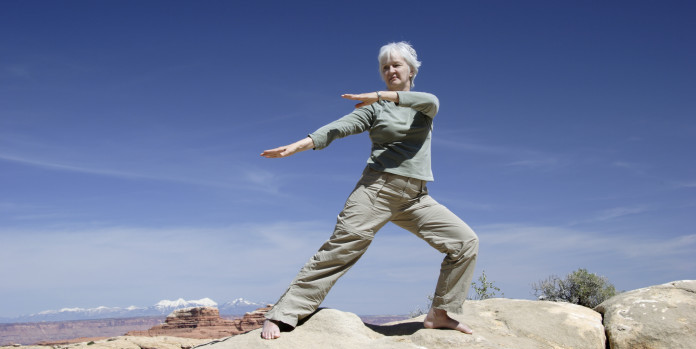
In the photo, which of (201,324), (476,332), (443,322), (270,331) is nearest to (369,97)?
(270,331)

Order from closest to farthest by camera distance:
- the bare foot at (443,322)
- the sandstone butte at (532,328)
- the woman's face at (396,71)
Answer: the sandstone butte at (532,328), the woman's face at (396,71), the bare foot at (443,322)

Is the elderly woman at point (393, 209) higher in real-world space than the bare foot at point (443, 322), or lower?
higher

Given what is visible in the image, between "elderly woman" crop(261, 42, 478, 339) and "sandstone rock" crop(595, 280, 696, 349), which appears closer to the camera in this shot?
"elderly woman" crop(261, 42, 478, 339)

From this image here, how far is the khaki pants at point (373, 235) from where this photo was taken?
5.01 meters

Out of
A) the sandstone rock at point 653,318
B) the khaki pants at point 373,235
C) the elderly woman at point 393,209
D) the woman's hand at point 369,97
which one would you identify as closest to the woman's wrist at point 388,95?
the woman's hand at point 369,97

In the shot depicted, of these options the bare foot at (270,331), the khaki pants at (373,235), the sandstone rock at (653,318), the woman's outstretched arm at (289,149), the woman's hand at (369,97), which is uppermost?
the woman's hand at (369,97)

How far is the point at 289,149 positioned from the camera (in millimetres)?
4484

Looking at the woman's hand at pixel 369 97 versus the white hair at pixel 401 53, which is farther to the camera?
the white hair at pixel 401 53

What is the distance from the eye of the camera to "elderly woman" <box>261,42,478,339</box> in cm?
499

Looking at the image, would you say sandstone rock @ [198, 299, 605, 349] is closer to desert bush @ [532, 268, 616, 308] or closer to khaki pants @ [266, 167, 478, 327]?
khaki pants @ [266, 167, 478, 327]

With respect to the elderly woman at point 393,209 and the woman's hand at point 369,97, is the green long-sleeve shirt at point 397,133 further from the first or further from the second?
the woman's hand at point 369,97

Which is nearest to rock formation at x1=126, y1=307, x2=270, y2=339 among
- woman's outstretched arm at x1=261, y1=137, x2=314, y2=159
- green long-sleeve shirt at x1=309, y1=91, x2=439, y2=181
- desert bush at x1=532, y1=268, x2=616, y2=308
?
desert bush at x1=532, y1=268, x2=616, y2=308

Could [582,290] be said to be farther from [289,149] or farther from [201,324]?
[201,324]

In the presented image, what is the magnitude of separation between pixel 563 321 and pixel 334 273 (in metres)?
2.95
